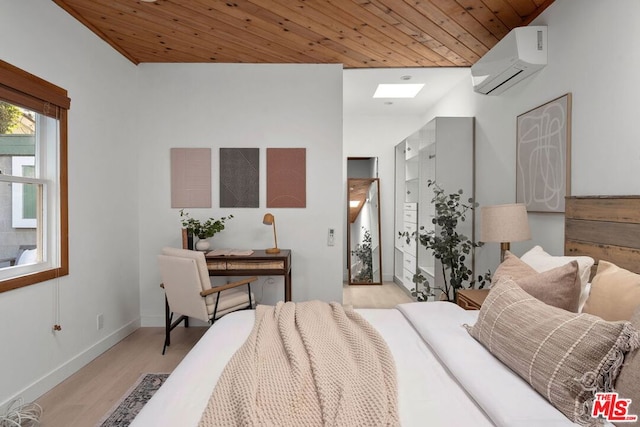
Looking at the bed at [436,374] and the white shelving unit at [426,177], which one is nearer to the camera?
the bed at [436,374]

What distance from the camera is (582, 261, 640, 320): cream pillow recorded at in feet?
4.61

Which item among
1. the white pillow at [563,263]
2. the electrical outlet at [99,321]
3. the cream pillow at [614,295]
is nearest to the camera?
the cream pillow at [614,295]

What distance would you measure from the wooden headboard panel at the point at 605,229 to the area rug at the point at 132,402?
2.81 metres

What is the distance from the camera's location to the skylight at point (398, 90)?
178 inches

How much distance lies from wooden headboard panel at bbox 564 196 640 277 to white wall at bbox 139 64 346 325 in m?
2.05

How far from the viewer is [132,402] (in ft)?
7.72

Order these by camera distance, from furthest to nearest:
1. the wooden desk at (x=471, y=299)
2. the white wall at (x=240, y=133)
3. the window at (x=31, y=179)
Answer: the white wall at (x=240, y=133) → the wooden desk at (x=471, y=299) → the window at (x=31, y=179)

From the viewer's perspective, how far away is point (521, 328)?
1.34 metres

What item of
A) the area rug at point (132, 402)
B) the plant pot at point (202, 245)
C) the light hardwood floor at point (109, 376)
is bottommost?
the light hardwood floor at point (109, 376)

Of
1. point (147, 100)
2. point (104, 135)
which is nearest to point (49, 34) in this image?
point (104, 135)

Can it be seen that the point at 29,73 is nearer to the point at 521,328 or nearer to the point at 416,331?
the point at 416,331

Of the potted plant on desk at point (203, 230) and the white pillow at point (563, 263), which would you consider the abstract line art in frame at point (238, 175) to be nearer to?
the potted plant on desk at point (203, 230)
